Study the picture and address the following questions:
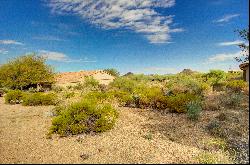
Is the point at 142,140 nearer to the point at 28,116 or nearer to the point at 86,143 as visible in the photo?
the point at 86,143

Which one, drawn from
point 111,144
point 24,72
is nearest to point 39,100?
point 111,144

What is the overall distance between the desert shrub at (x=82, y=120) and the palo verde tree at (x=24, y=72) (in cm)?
3290

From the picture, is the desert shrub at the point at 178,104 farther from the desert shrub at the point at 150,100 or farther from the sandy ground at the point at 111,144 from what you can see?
the sandy ground at the point at 111,144

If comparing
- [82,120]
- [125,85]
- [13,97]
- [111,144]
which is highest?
[125,85]

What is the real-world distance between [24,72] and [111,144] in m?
35.9

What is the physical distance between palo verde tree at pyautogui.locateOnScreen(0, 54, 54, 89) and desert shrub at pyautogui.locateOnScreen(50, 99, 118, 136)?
3290 centimetres

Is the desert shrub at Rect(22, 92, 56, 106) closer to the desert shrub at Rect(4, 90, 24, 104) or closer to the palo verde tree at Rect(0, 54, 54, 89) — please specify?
the desert shrub at Rect(4, 90, 24, 104)

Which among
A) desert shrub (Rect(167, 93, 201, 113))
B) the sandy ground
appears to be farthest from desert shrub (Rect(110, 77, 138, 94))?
the sandy ground

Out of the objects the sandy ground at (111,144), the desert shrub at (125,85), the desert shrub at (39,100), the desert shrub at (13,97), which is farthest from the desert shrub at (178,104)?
the desert shrub at (13,97)

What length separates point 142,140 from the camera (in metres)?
9.88

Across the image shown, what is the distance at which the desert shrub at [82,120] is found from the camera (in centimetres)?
1106

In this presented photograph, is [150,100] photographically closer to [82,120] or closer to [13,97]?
[82,120]

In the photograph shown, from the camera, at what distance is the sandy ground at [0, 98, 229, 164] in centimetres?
831

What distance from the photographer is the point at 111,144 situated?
9.68 meters
